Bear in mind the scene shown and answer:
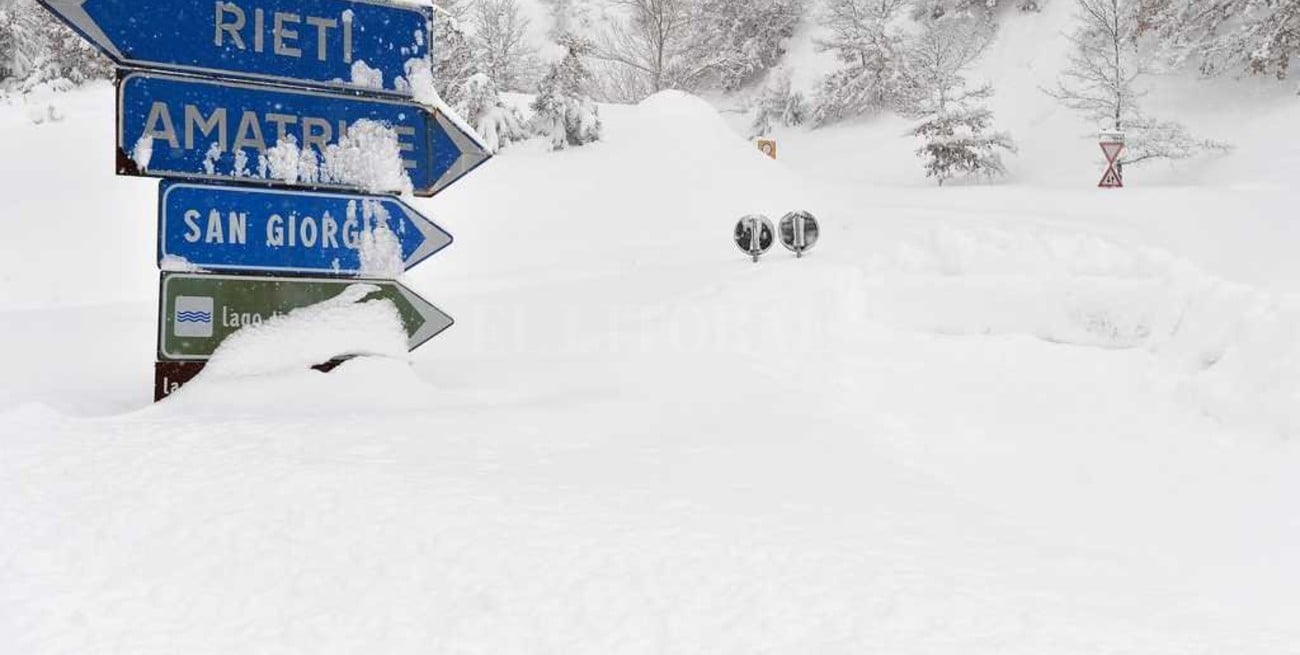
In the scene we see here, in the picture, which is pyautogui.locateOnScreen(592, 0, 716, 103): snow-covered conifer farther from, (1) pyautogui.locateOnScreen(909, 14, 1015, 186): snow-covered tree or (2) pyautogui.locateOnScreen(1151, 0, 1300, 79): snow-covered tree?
(2) pyautogui.locateOnScreen(1151, 0, 1300, 79): snow-covered tree

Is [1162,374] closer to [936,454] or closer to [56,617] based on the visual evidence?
[936,454]

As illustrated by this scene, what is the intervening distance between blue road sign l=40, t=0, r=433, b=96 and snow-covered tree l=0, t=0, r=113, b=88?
59.6 ft

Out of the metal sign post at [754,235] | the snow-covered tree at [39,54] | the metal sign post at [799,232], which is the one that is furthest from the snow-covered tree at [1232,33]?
the snow-covered tree at [39,54]

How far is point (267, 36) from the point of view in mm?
4723

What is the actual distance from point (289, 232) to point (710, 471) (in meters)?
2.58

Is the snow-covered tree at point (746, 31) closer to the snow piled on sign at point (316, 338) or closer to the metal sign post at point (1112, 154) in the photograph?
the metal sign post at point (1112, 154)

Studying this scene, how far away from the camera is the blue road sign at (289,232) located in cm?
455

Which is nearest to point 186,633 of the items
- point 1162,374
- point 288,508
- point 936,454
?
point 288,508

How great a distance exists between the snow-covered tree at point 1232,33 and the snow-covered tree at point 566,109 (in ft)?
42.3

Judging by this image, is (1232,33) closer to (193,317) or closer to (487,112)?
(487,112)

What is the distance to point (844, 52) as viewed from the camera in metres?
28.8

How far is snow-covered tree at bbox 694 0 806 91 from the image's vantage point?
33.3 metres

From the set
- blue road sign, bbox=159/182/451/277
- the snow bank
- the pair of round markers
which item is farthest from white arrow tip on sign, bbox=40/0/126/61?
the pair of round markers

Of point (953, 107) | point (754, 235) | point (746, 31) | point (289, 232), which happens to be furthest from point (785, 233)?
point (746, 31)
